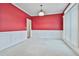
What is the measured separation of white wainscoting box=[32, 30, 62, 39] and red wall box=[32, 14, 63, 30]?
301 mm

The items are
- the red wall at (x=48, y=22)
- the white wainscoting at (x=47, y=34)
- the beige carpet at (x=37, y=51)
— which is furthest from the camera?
the red wall at (x=48, y=22)

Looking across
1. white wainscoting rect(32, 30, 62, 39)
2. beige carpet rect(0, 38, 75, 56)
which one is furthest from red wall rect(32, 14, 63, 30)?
beige carpet rect(0, 38, 75, 56)

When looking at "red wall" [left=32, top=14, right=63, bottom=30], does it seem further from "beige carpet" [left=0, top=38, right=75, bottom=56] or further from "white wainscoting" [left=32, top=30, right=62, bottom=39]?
"beige carpet" [left=0, top=38, right=75, bottom=56]

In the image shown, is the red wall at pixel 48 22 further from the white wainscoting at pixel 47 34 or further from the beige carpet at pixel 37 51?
the beige carpet at pixel 37 51

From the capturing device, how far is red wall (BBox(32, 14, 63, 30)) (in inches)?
363

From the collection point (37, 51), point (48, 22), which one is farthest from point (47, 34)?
point (37, 51)

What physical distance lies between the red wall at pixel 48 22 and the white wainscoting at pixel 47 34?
0.30 meters

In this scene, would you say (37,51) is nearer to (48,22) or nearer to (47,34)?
(47,34)

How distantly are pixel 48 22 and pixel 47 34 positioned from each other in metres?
1.07

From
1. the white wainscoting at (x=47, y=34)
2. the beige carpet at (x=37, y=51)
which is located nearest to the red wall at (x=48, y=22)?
the white wainscoting at (x=47, y=34)

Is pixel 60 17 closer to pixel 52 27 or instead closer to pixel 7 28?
pixel 52 27

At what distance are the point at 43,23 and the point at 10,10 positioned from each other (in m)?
4.71

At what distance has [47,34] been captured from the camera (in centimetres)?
936

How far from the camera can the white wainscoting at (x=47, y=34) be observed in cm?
908
